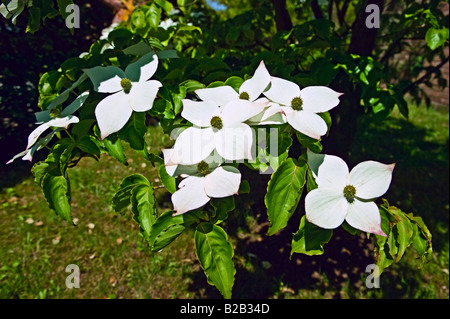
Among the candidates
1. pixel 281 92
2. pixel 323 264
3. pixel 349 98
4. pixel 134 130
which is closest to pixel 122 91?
pixel 134 130

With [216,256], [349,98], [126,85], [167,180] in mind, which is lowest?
[349,98]

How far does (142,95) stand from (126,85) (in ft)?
0.24

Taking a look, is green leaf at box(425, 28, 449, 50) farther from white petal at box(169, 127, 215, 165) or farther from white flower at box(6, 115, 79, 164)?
white flower at box(6, 115, 79, 164)

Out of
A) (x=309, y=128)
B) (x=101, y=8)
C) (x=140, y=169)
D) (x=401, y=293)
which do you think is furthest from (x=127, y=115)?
(x=101, y=8)

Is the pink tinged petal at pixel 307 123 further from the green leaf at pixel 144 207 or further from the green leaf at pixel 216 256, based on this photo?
the green leaf at pixel 144 207

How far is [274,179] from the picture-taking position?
32.8 inches

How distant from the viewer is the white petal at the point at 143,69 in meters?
0.94

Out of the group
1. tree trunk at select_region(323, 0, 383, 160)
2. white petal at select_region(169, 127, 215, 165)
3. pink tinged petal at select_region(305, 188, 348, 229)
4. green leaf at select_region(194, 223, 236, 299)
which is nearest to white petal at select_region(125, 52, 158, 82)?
white petal at select_region(169, 127, 215, 165)

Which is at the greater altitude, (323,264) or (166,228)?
(166,228)

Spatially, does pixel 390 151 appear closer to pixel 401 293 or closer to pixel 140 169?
pixel 401 293

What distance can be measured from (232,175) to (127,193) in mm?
399

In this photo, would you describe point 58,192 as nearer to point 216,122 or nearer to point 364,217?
point 216,122

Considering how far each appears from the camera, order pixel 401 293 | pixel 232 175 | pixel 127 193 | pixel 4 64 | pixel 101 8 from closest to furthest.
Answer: pixel 232 175, pixel 127 193, pixel 401 293, pixel 4 64, pixel 101 8

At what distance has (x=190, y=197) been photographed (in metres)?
0.77
